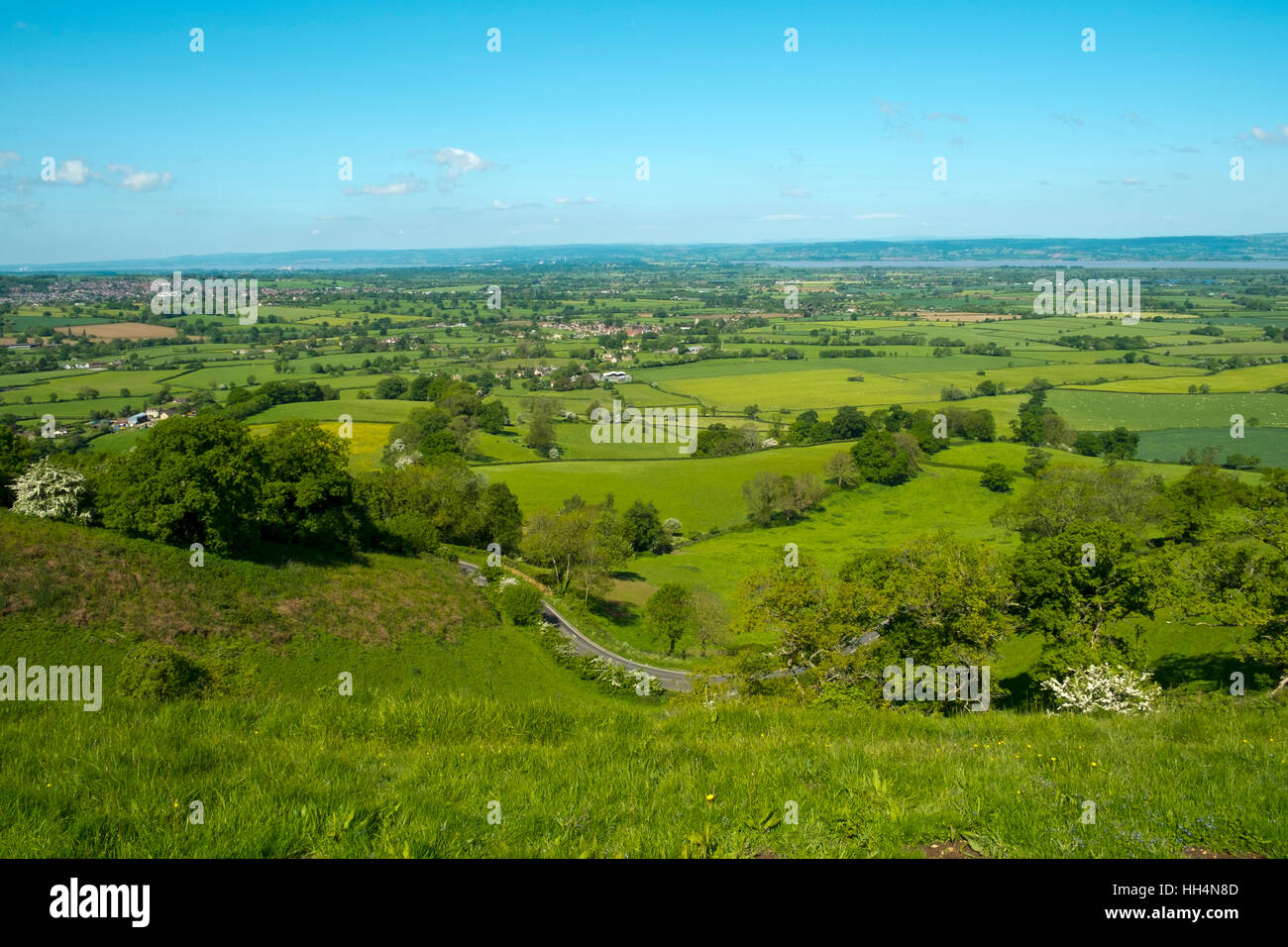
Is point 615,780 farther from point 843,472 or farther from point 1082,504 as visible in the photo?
point 843,472

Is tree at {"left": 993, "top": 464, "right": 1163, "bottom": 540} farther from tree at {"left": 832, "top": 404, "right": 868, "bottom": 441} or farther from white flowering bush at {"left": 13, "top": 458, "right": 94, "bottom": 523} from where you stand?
white flowering bush at {"left": 13, "top": 458, "right": 94, "bottom": 523}

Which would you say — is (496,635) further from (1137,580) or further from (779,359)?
(779,359)

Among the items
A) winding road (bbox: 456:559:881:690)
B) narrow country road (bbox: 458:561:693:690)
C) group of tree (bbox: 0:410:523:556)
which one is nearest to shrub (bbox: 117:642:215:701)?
group of tree (bbox: 0:410:523:556)

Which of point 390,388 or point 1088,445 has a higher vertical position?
point 390,388

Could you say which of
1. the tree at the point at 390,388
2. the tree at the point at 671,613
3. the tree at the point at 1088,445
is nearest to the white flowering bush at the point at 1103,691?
the tree at the point at 671,613

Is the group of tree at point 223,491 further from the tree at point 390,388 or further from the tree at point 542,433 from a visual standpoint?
the tree at point 390,388
